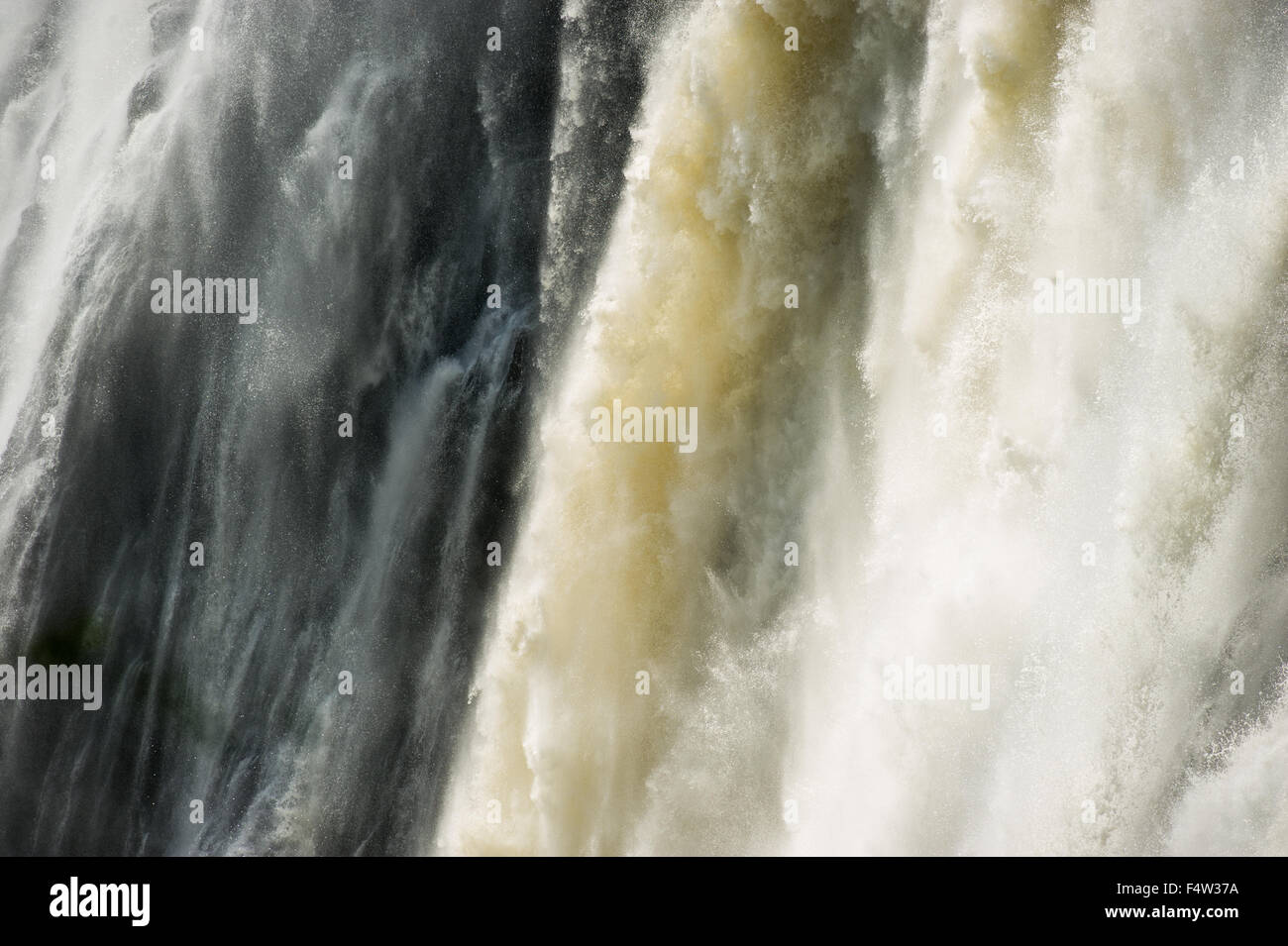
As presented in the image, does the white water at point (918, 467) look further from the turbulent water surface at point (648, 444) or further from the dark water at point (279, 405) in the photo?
the dark water at point (279, 405)

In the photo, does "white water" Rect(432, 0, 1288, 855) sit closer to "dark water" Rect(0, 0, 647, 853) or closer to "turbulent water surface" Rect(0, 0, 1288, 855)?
"turbulent water surface" Rect(0, 0, 1288, 855)

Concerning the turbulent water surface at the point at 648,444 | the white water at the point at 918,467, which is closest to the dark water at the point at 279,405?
the turbulent water surface at the point at 648,444

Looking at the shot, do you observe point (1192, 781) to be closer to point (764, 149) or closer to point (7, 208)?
point (764, 149)

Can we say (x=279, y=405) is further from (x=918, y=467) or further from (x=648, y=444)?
(x=918, y=467)

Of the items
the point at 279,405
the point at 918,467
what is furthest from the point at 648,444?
the point at 279,405

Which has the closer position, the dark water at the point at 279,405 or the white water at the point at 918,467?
the white water at the point at 918,467

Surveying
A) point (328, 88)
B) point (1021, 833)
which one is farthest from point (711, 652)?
point (328, 88)
